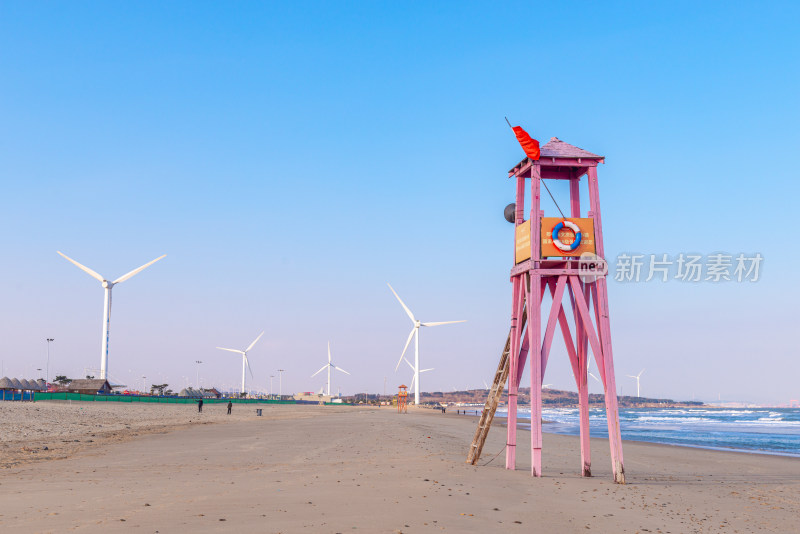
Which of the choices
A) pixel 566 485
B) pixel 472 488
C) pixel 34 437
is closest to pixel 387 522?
pixel 472 488

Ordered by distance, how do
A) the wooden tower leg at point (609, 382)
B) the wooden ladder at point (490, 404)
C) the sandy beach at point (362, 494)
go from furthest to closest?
the wooden ladder at point (490, 404) → the wooden tower leg at point (609, 382) → the sandy beach at point (362, 494)

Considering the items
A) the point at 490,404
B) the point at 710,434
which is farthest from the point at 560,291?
the point at 710,434

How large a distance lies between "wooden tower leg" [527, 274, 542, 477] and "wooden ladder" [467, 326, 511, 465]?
4.97ft

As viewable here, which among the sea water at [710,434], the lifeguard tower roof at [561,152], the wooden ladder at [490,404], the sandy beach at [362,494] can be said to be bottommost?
the sea water at [710,434]

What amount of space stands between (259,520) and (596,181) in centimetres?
1310

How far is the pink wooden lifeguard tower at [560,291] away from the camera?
55.2 feet

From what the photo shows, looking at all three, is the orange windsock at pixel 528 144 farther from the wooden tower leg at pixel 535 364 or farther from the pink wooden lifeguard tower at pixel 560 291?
the wooden tower leg at pixel 535 364

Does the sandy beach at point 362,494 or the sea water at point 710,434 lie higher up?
the sandy beach at point 362,494

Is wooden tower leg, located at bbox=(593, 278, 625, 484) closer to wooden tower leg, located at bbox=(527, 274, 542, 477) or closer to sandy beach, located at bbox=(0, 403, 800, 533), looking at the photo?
sandy beach, located at bbox=(0, 403, 800, 533)

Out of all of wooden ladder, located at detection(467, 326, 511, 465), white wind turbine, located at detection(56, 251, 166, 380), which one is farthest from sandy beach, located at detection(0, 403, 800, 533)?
white wind turbine, located at detection(56, 251, 166, 380)

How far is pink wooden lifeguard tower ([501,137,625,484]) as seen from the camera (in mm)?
16828

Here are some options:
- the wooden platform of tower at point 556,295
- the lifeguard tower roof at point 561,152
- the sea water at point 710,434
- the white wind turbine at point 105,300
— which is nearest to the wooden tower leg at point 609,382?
the wooden platform of tower at point 556,295

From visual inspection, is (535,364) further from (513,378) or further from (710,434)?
(710,434)

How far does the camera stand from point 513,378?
18016mm
